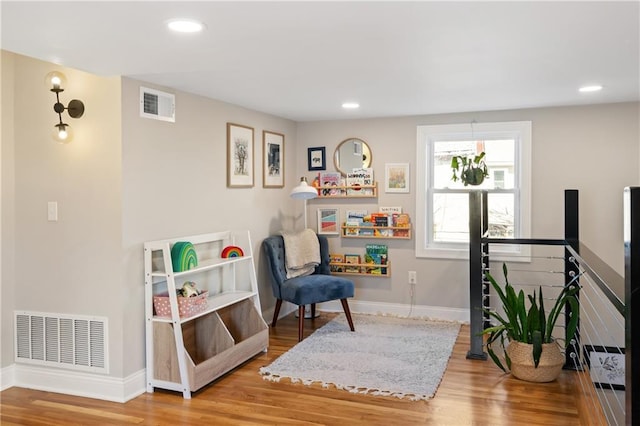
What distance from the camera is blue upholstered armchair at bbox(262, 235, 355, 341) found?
4605mm

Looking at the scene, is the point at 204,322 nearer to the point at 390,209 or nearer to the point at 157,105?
the point at 157,105

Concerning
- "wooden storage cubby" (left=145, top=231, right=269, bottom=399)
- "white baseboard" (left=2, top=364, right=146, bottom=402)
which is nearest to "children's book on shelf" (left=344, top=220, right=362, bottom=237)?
"wooden storage cubby" (left=145, top=231, right=269, bottom=399)

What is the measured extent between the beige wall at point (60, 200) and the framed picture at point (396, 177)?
2.92 m

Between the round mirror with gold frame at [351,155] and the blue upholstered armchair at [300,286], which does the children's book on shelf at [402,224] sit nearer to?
the round mirror with gold frame at [351,155]

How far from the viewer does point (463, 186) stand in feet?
17.2

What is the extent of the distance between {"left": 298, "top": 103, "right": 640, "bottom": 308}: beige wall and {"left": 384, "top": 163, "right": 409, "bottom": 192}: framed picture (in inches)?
2.1

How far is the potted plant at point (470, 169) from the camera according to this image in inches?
192

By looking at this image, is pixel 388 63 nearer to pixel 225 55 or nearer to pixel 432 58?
pixel 432 58

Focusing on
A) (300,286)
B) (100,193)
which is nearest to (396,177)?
(300,286)

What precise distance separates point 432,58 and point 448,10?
32.8 inches

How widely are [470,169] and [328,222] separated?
1.64 metres

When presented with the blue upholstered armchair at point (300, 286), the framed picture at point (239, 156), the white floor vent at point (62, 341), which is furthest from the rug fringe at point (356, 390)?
the framed picture at point (239, 156)

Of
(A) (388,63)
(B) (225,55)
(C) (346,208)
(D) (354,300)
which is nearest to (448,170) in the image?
(C) (346,208)

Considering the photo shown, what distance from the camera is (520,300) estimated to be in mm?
3605
